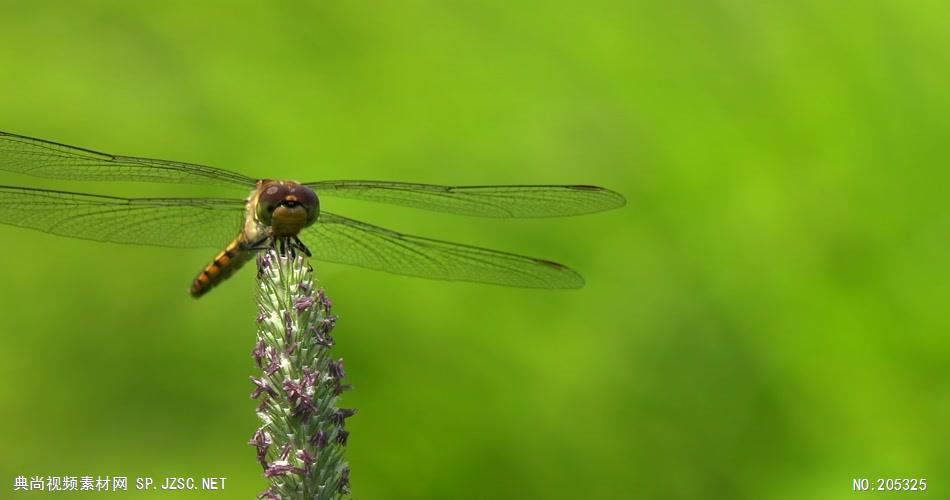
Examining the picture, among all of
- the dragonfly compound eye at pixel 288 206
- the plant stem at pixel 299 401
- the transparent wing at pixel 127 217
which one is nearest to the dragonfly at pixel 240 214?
the transparent wing at pixel 127 217

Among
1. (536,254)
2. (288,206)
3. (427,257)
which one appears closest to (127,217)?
(288,206)

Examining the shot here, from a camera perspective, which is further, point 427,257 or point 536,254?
point 536,254

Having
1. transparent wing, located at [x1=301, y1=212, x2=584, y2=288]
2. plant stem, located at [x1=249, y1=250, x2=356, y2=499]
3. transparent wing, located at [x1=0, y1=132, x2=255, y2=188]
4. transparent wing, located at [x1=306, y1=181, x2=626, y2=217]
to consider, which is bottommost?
plant stem, located at [x1=249, y1=250, x2=356, y2=499]

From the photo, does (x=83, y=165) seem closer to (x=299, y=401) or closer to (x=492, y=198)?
(x=492, y=198)

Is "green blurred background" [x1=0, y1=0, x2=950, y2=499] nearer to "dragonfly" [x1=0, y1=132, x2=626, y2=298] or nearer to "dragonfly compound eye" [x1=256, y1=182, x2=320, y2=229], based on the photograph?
"dragonfly" [x1=0, y1=132, x2=626, y2=298]

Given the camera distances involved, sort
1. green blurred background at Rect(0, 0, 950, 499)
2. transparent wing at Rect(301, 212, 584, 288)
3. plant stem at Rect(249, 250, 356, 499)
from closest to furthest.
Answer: plant stem at Rect(249, 250, 356, 499) < transparent wing at Rect(301, 212, 584, 288) < green blurred background at Rect(0, 0, 950, 499)

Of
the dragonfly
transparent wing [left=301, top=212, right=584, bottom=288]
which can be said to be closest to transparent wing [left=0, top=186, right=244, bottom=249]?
the dragonfly

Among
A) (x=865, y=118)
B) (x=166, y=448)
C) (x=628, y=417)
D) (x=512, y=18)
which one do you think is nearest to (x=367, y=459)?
(x=166, y=448)
